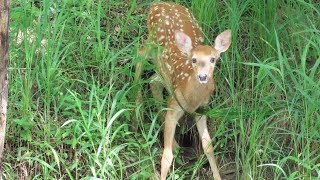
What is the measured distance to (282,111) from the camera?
600 centimetres

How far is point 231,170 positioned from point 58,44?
1465mm

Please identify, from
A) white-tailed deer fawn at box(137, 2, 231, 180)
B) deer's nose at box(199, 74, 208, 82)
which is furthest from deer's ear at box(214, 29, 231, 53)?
deer's nose at box(199, 74, 208, 82)

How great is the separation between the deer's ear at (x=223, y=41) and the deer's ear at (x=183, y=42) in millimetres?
215

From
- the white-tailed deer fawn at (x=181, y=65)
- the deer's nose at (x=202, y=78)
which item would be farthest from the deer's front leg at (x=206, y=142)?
the deer's nose at (x=202, y=78)

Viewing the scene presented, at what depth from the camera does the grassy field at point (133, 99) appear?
5.97m

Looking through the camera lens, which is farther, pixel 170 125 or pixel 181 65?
pixel 181 65

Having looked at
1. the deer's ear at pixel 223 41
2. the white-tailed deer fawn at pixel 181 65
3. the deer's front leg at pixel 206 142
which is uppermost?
the deer's ear at pixel 223 41

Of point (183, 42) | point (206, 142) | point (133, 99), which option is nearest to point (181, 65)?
point (183, 42)

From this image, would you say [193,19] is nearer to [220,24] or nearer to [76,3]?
[220,24]

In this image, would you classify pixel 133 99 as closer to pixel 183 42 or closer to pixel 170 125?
pixel 170 125

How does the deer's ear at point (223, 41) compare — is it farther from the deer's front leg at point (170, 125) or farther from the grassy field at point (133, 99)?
the deer's front leg at point (170, 125)

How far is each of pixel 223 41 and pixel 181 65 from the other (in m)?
0.47

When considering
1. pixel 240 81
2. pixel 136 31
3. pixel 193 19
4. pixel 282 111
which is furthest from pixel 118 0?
pixel 282 111

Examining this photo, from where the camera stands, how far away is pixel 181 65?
6.61 m
